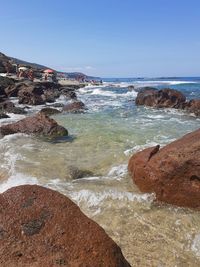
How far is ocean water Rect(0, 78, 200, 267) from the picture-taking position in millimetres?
4520

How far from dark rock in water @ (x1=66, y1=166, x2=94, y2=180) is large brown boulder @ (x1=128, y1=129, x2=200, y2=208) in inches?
55.8

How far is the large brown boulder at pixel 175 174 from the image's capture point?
564cm

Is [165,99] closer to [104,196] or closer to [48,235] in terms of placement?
[104,196]

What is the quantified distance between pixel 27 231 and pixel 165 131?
9611 millimetres

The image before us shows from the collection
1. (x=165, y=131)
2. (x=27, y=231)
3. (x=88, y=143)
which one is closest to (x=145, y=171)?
(x=27, y=231)

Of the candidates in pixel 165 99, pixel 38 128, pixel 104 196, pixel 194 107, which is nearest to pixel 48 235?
pixel 104 196

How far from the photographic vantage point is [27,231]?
3.43 metres

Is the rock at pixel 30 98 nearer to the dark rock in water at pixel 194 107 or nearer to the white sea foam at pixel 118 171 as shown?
the dark rock in water at pixel 194 107

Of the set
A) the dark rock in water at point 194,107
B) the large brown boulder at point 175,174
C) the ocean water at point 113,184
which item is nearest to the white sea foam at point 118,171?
the ocean water at point 113,184

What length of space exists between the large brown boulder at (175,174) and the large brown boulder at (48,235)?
7.80ft

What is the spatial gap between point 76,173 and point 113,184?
1.10 meters

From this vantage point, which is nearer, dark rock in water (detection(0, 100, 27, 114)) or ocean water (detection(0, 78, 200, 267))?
ocean water (detection(0, 78, 200, 267))

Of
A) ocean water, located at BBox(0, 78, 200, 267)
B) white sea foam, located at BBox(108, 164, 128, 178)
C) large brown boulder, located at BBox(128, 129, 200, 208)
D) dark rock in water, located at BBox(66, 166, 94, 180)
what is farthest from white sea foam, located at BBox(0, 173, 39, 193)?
large brown boulder, located at BBox(128, 129, 200, 208)

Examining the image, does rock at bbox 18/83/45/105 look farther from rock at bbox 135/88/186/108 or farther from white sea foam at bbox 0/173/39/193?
white sea foam at bbox 0/173/39/193
